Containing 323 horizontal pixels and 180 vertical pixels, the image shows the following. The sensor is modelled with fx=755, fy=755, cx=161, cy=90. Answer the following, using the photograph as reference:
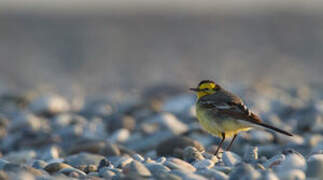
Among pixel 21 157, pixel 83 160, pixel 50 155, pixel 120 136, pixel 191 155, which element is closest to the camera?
pixel 191 155

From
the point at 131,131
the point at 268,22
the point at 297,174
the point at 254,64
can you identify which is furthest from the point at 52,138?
the point at 268,22

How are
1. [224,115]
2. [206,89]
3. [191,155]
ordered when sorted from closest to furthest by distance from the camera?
[191,155], [224,115], [206,89]

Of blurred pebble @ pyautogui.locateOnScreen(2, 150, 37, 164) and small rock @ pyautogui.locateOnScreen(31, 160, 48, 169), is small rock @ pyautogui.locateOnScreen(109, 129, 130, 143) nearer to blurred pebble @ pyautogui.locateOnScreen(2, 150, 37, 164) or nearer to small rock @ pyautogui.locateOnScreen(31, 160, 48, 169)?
blurred pebble @ pyautogui.locateOnScreen(2, 150, 37, 164)

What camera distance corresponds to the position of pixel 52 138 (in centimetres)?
1033

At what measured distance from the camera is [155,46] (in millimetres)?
32531

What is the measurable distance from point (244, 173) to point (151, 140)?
4.47m

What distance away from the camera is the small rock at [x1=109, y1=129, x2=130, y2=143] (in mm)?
10484

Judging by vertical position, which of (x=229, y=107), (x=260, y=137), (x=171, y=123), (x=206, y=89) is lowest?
(x=260, y=137)

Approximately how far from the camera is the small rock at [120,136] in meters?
10.5

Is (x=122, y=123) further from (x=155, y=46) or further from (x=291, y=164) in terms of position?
(x=155, y=46)

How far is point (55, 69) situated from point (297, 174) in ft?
80.0

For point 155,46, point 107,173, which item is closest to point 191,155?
point 107,173

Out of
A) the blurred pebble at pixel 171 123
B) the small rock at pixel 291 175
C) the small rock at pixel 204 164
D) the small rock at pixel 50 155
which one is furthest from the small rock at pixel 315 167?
the blurred pebble at pixel 171 123

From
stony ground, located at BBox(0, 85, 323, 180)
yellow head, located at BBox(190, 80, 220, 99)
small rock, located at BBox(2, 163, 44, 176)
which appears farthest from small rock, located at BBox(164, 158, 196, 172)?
yellow head, located at BBox(190, 80, 220, 99)
